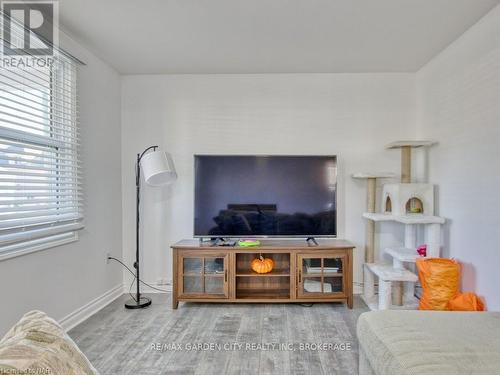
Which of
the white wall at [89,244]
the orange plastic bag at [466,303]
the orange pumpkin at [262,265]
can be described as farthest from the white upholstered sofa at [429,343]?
the white wall at [89,244]

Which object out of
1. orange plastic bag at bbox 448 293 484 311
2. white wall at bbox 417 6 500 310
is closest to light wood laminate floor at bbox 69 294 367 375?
orange plastic bag at bbox 448 293 484 311

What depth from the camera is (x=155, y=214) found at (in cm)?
341

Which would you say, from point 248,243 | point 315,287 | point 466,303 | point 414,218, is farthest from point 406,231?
point 248,243

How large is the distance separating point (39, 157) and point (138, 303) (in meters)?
1.58

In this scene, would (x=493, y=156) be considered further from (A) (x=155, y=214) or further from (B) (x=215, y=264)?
(A) (x=155, y=214)

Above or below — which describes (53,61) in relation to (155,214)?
above


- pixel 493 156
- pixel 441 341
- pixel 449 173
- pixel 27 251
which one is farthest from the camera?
pixel 449 173

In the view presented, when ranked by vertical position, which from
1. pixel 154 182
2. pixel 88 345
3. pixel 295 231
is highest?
pixel 154 182

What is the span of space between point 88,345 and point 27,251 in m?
0.81

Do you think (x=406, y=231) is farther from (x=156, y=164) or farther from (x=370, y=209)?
(x=156, y=164)

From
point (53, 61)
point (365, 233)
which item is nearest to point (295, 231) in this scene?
point (365, 233)

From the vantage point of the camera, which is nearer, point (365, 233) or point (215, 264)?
point (215, 264)

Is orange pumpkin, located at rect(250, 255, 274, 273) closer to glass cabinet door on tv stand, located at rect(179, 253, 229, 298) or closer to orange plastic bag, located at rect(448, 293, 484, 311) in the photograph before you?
glass cabinet door on tv stand, located at rect(179, 253, 229, 298)

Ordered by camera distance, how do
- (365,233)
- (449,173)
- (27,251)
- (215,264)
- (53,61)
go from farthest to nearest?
(365,233)
(215,264)
(449,173)
(53,61)
(27,251)
